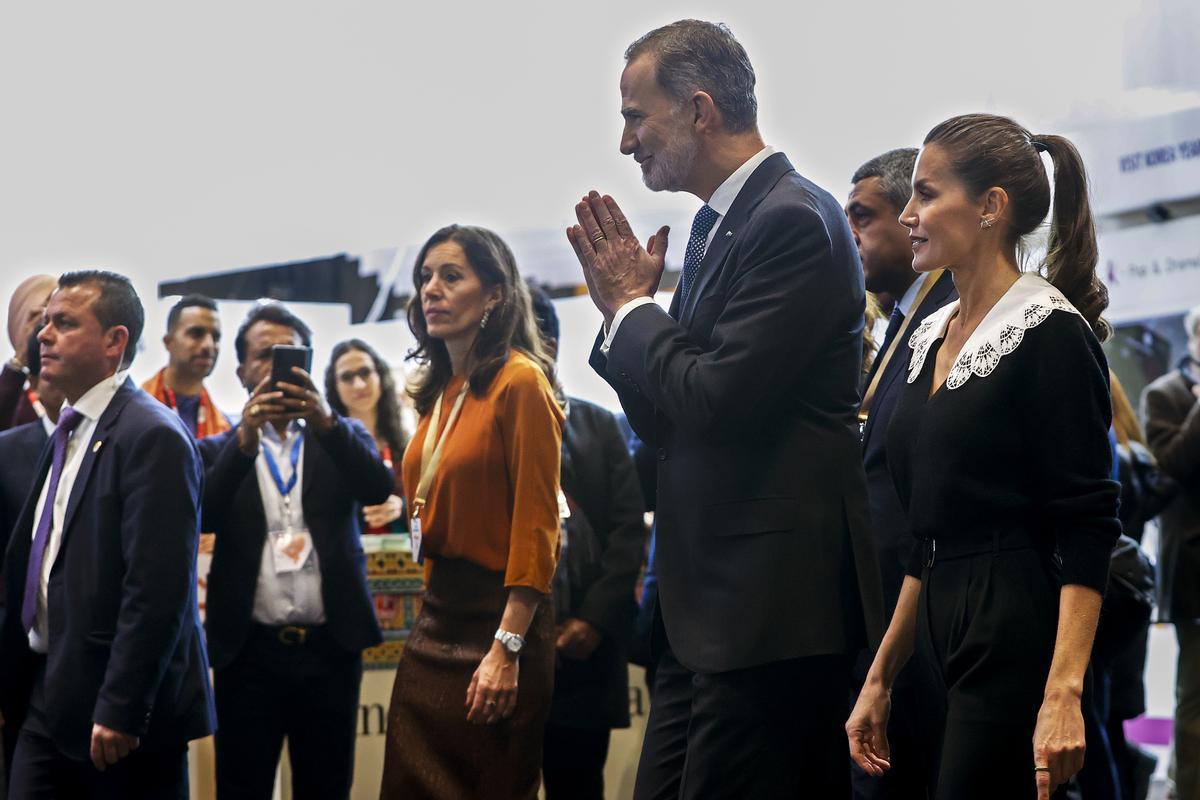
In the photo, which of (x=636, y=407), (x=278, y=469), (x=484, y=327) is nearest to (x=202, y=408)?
(x=278, y=469)

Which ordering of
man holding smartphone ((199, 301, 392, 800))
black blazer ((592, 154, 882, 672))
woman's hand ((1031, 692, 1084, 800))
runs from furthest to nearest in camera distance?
1. man holding smartphone ((199, 301, 392, 800))
2. black blazer ((592, 154, 882, 672))
3. woman's hand ((1031, 692, 1084, 800))

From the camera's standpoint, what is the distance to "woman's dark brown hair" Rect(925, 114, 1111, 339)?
2.04 meters

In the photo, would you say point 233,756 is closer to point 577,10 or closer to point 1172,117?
point 577,10

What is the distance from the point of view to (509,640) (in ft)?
9.59

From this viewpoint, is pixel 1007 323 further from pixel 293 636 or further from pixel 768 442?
pixel 293 636

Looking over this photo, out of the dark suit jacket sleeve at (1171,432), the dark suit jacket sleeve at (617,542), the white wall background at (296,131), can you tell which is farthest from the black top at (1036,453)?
the white wall background at (296,131)

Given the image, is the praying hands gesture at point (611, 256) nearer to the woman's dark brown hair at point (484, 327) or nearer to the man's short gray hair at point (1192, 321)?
the woman's dark brown hair at point (484, 327)

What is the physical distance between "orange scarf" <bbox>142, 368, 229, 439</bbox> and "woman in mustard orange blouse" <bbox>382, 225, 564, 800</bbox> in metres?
1.79

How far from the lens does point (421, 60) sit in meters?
6.27

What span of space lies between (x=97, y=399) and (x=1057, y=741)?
241cm

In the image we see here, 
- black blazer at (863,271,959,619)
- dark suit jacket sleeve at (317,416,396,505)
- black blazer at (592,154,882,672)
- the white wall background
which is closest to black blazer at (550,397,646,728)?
dark suit jacket sleeve at (317,416,396,505)

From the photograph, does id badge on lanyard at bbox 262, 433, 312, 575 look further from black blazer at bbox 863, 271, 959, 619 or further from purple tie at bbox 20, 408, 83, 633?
black blazer at bbox 863, 271, 959, 619

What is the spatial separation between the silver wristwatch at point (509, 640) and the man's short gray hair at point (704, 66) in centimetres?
124

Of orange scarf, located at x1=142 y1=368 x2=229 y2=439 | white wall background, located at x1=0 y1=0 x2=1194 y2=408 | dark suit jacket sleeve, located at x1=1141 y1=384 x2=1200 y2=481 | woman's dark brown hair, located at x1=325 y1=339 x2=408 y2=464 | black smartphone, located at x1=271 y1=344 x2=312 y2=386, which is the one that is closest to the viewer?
black smartphone, located at x1=271 y1=344 x2=312 y2=386
